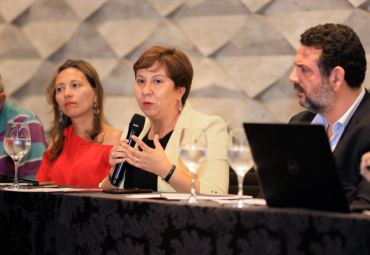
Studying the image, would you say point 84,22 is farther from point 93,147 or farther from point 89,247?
point 89,247

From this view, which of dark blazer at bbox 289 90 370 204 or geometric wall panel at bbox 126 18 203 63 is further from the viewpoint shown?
geometric wall panel at bbox 126 18 203 63

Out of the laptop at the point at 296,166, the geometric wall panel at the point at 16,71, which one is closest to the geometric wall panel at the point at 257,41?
the geometric wall panel at the point at 16,71

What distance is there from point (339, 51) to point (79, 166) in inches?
61.6

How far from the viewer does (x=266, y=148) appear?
3.06 ft

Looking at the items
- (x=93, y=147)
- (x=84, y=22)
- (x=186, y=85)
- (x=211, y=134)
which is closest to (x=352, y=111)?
(x=211, y=134)

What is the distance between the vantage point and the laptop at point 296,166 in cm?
84

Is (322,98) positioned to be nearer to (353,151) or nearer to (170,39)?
(353,151)

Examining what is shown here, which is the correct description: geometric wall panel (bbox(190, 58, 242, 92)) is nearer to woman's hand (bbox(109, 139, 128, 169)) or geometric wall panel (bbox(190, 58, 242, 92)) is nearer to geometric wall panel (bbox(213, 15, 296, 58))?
geometric wall panel (bbox(213, 15, 296, 58))

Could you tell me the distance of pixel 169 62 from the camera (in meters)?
2.04

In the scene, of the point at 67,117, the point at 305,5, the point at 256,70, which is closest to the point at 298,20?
the point at 305,5

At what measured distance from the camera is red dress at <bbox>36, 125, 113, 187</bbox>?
247 centimetres

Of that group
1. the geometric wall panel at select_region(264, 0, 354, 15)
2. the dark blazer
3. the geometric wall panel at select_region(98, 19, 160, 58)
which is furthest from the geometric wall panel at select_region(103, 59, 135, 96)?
the dark blazer

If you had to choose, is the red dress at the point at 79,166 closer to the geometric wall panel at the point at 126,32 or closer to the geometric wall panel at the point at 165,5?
the geometric wall panel at the point at 126,32

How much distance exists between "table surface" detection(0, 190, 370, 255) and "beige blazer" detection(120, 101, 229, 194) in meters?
0.67
